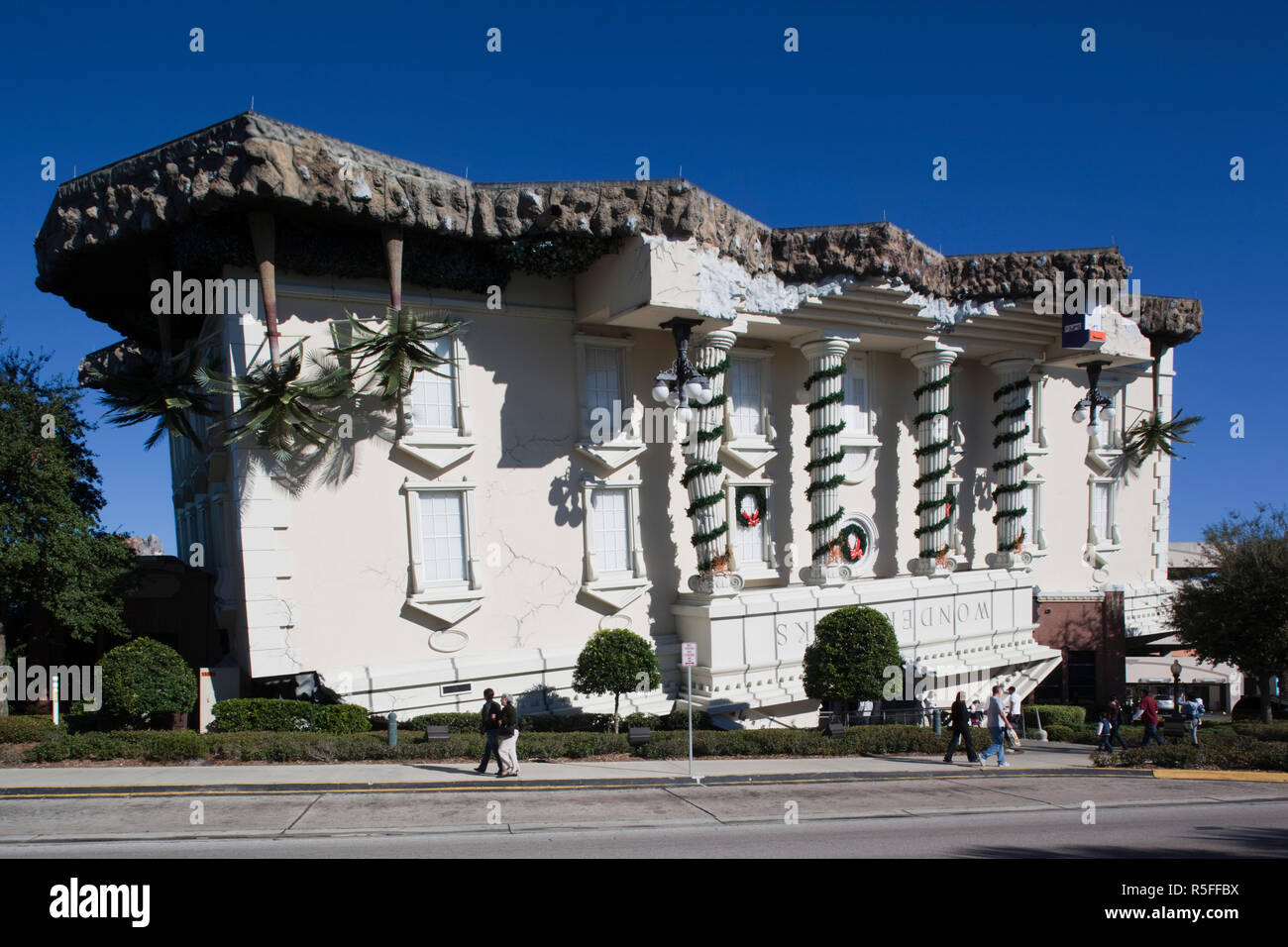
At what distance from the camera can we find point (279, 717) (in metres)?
17.2

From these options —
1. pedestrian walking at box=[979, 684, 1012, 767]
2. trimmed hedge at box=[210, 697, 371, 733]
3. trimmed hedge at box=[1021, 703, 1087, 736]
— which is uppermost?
trimmed hedge at box=[210, 697, 371, 733]

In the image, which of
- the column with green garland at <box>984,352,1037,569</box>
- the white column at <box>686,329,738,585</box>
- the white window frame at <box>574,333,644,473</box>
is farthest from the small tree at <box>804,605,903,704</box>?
the column with green garland at <box>984,352,1037,569</box>

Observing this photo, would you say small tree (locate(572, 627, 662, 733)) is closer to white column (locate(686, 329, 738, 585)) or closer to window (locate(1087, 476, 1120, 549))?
white column (locate(686, 329, 738, 585))

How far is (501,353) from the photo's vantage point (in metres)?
21.1

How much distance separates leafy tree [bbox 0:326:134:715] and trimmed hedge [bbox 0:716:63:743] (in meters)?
2.43

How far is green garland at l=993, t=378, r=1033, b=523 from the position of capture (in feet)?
97.4

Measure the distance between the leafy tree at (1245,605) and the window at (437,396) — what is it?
2437cm

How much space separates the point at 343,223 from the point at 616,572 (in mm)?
10285

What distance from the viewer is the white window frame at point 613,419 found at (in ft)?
72.6

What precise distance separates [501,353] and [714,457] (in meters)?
5.95

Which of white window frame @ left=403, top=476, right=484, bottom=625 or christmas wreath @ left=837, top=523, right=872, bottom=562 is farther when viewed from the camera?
christmas wreath @ left=837, top=523, right=872, bottom=562

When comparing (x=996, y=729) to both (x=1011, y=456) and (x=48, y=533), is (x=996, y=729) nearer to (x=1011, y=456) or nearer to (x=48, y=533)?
Result: (x=1011, y=456)
